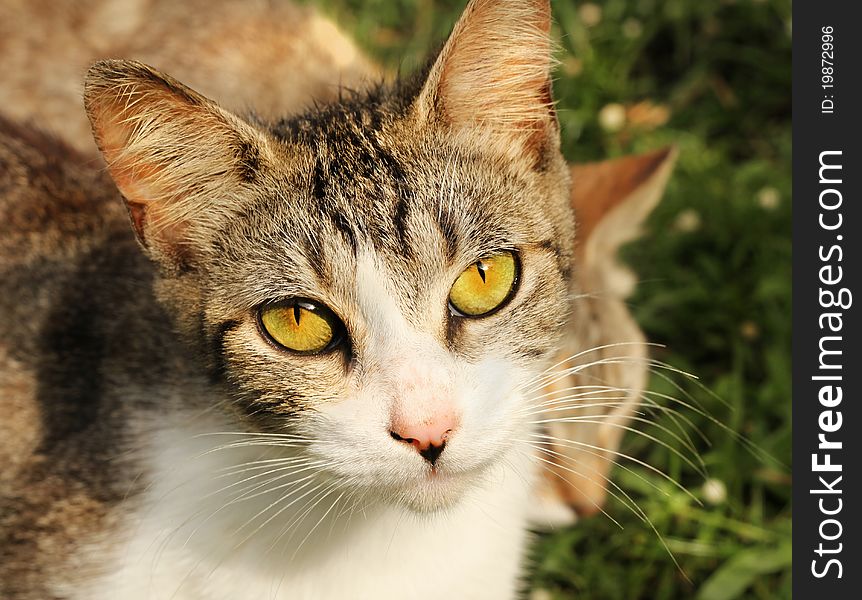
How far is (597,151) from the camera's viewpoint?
4.89m

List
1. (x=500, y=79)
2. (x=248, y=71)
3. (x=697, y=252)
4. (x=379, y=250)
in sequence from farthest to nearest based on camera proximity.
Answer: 1. (x=697, y=252)
2. (x=248, y=71)
3. (x=500, y=79)
4. (x=379, y=250)

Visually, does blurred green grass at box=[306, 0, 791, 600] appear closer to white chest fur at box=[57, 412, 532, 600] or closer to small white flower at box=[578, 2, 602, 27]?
small white flower at box=[578, 2, 602, 27]

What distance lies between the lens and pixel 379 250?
222cm

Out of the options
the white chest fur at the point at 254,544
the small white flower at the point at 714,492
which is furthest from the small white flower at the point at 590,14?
the white chest fur at the point at 254,544

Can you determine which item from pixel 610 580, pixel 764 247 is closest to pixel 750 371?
pixel 764 247

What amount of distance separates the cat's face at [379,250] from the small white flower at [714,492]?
148 centimetres

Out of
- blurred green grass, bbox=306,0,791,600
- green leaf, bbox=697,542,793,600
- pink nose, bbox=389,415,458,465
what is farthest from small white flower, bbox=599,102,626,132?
pink nose, bbox=389,415,458,465

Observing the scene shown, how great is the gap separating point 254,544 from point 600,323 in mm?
1610

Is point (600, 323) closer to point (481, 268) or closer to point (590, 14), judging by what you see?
point (481, 268)

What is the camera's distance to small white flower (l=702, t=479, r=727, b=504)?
363 centimetres

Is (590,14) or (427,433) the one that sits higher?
(590,14)

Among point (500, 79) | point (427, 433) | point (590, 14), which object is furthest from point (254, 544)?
point (590, 14)

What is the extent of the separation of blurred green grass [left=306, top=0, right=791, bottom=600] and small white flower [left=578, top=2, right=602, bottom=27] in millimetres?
12

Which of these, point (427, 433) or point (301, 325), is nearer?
point (427, 433)
